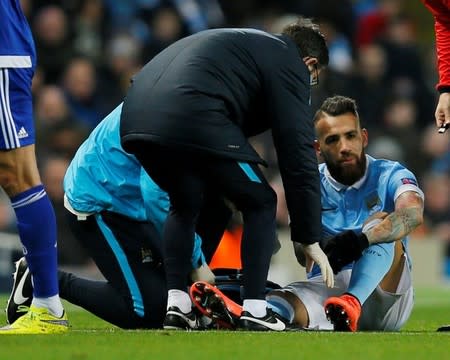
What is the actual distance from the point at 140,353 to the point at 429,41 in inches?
517

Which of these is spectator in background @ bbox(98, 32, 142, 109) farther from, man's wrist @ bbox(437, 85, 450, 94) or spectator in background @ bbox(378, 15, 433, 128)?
man's wrist @ bbox(437, 85, 450, 94)

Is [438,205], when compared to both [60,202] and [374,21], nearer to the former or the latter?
[374,21]

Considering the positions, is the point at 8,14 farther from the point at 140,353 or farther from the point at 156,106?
the point at 140,353

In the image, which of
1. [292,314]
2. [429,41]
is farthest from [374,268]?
[429,41]

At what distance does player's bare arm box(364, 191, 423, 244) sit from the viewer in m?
7.16

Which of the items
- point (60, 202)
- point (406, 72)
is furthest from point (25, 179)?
point (406, 72)

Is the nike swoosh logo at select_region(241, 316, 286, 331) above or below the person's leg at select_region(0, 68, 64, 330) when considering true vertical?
below

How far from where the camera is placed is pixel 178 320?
6.72 meters

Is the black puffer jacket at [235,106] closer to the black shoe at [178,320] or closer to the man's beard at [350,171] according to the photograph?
the black shoe at [178,320]

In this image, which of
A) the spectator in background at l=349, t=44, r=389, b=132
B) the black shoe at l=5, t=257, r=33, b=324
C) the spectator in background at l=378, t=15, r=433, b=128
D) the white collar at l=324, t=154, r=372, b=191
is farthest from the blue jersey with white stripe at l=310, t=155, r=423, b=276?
the spectator in background at l=378, t=15, r=433, b=128

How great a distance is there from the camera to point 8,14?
654cm

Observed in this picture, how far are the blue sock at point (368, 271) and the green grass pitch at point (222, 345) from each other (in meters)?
0.36

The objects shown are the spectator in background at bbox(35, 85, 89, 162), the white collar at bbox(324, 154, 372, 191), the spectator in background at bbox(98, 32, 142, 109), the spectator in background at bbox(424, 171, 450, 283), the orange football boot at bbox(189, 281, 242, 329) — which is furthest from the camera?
the spectator in background at bbox(424, 171, 450, 283)

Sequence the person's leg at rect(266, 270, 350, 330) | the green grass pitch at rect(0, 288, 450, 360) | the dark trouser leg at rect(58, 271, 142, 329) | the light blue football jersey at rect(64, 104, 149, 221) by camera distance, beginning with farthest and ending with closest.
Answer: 1. the dark trouser leg at rect(58, 271, 142, 329)
2. the light blue football jersey at rect(64, 104, 149, 221)
3. the person's leg at rect(266, 270, 350, 330)
4. the green grass pitch at rect(0, 288, 450, 360)
